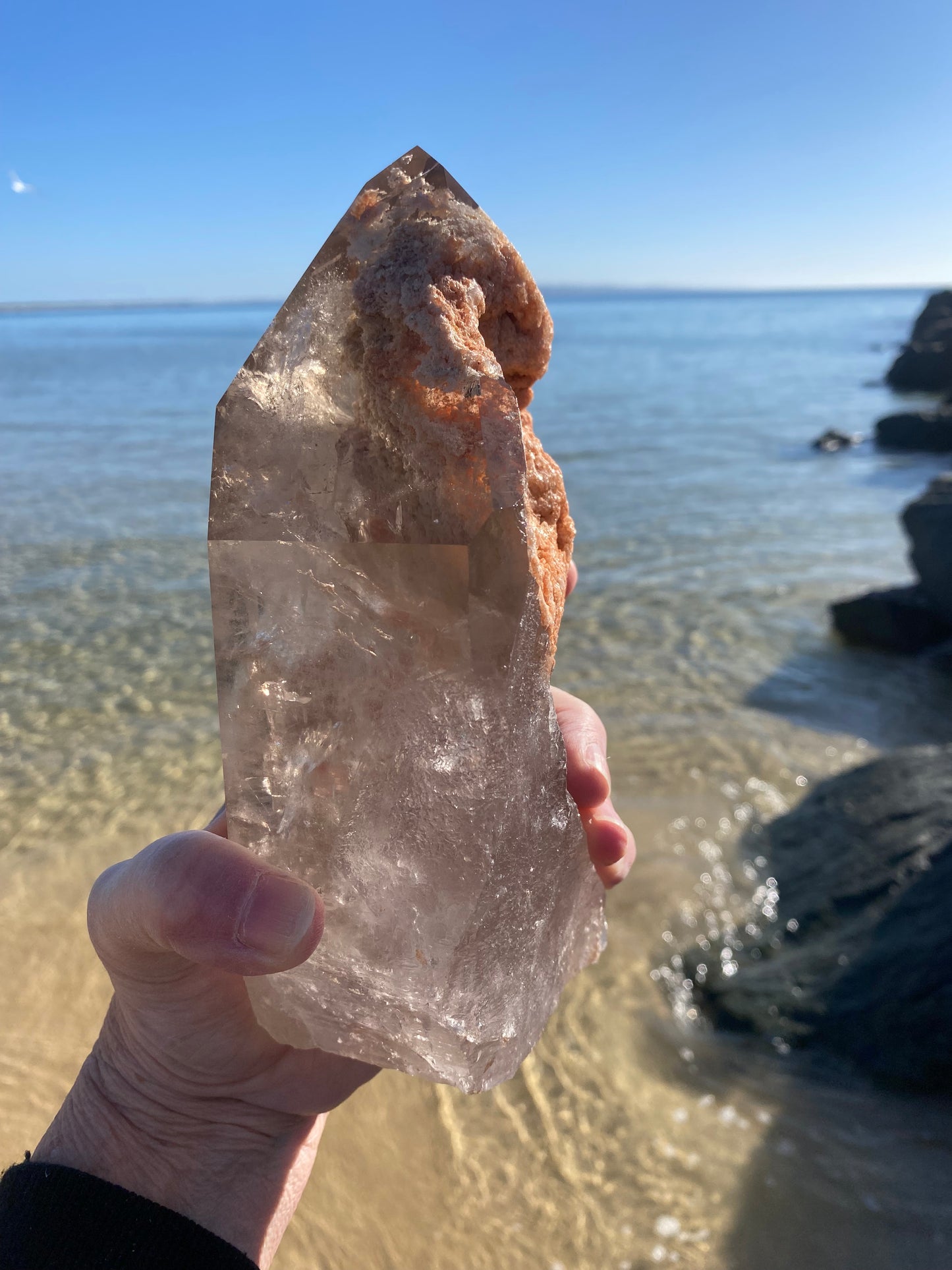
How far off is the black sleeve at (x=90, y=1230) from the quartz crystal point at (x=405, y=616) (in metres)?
0.54

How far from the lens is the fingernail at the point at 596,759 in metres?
1.87

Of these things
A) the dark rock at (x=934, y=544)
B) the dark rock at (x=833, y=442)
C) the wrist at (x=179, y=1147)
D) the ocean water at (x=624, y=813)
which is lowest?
the dark rock at (x=833, y=442)

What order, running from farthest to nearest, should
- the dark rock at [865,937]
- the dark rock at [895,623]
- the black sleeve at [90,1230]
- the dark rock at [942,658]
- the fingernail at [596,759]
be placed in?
the dark rock at [895,623]
the dark rock at [942,658]
the dark rock at [865,937]
the fingernail at [596,759]
the black sleeve at [90,1230]

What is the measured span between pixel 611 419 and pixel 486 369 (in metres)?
18.3

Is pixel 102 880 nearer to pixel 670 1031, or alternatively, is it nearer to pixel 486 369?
pixel 486 369

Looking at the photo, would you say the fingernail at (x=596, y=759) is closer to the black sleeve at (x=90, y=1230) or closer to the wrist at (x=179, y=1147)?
the wrist at (x=179, y=1147)

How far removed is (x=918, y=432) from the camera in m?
17.5

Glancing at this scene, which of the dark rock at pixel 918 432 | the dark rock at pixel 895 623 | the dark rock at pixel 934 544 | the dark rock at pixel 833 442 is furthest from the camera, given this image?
the dark rock at pixel 918 432

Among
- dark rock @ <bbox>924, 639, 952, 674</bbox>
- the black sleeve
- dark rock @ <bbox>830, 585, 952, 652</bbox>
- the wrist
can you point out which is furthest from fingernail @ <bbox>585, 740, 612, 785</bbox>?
dark rock @ <bbox>830, 585, 952, 652</bbox>

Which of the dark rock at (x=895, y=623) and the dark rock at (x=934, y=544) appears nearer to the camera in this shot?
the dark rock at (x=895, y=623)

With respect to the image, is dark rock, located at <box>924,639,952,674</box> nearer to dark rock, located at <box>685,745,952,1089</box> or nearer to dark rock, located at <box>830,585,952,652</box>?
dark rock, located at <box>830,585,952,652</box>

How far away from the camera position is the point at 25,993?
3281mm

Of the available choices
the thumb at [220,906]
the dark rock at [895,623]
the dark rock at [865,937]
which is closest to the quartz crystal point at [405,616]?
the thumb at [220,906]

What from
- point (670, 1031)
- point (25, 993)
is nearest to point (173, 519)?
point (25, 993)
